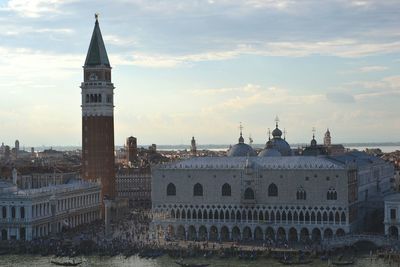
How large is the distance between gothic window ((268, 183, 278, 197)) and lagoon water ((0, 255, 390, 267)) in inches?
254

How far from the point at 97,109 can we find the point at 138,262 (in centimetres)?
1933

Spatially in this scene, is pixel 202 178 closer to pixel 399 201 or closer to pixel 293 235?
pixel 293 235

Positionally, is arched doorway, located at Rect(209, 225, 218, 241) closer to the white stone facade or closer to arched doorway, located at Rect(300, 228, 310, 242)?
the white stone facade

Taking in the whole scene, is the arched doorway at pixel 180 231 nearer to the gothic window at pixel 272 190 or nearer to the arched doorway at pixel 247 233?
the arched doorway at pixel 247 233

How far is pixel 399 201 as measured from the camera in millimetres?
42500

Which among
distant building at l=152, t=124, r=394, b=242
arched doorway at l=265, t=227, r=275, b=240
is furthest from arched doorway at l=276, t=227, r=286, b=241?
arched doorway at l=265, t=227, r=275, b=240

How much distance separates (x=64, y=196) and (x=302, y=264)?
1880cm

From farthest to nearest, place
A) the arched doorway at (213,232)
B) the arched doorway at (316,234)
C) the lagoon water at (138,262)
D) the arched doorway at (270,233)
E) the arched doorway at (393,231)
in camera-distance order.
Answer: the arched doorway at (213,232) < the arched doorway at (270,233) < the arched doorway at (316,234) < the arched doorway at (393,231) < the lagoon water at (138,262)

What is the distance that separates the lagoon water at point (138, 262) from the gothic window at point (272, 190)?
6445mm

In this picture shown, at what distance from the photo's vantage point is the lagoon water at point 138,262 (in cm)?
3803

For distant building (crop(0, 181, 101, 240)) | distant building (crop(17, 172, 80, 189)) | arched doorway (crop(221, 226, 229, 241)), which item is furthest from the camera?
distant building (crop(17, 172, 80, 189))

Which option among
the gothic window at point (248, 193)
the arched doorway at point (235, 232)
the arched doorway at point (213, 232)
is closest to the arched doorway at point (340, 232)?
the gothic window at point (248, 193)

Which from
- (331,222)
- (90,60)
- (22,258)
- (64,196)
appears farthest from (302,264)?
(90,60)

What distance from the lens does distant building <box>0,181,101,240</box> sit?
45.9 m
